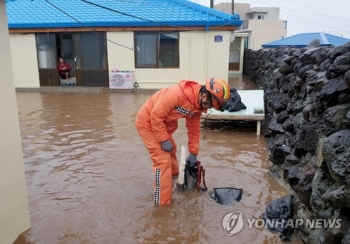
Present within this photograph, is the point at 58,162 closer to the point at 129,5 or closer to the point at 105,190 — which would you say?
the point at 105,190

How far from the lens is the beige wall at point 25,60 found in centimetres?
1398

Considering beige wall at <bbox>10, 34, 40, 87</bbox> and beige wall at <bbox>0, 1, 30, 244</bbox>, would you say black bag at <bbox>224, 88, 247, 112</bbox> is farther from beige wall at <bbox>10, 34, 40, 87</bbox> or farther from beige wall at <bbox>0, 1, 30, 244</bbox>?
beige wall at <bbox>10, 34, 40, 87</bbox>

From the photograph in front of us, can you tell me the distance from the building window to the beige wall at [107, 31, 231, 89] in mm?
210

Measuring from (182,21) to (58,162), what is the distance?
8.92 metres

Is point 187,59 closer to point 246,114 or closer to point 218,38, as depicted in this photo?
point 218,38

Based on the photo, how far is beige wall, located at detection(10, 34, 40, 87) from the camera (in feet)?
45.9

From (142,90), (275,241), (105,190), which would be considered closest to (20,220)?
(105,190)

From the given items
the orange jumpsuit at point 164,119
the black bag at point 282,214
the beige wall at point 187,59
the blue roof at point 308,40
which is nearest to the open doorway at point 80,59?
the beige wall at point 187,59

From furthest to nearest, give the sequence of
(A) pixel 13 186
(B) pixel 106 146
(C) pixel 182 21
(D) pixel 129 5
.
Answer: (D) pixel 129 5 < (C) pixel 182 21 < (B) pixel 106 146 < (A) pixel 13 186

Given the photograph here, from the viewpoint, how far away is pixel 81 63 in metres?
14.1

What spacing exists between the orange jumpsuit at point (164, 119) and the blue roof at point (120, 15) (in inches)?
359

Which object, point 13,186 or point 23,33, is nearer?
point 13,186

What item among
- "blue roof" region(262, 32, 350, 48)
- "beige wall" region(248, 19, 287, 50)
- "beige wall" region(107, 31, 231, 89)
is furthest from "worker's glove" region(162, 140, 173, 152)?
"beige wall" region(248, 19, 287, 50)

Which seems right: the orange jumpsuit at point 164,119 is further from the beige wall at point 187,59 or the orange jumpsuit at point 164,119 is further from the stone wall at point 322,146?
the beige wall at point 187,59
